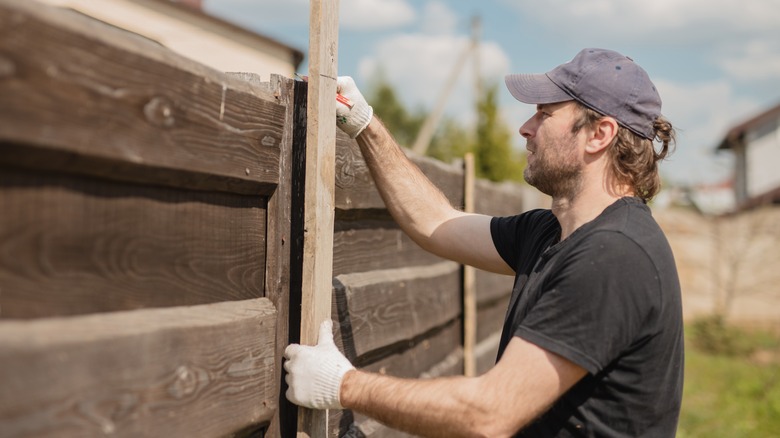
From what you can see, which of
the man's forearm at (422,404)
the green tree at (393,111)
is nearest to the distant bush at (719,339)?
the man's forearm at (422,404)

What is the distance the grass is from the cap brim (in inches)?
238

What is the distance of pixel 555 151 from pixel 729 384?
906cm

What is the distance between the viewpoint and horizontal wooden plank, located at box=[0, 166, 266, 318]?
1330mm

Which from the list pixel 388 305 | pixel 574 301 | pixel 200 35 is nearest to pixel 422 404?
pixel 574 301

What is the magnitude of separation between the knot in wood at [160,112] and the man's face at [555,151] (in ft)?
4.97

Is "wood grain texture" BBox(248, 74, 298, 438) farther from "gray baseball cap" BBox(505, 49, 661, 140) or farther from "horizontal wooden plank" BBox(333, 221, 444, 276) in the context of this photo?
"gray baseball cap" BBox(505, 49, 661, 140)

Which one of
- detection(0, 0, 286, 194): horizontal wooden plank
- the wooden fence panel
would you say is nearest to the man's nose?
the wooden fence panel

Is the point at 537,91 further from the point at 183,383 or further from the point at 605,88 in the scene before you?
the point at 183,383

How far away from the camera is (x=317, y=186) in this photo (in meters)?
2.29

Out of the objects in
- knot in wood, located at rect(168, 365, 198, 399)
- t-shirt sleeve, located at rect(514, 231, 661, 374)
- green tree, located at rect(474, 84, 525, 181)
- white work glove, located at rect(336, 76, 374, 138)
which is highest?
green tree, located at rect(474, 84, 525, 181)

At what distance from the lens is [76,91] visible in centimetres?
140

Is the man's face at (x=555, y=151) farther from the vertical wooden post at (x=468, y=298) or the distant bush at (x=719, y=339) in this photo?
the distant bush at (x=719, y=339)

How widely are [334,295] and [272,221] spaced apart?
54 centimetres

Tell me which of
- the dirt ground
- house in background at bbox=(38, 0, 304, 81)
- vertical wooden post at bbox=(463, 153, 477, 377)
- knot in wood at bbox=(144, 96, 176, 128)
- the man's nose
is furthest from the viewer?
the dirt ground
